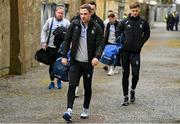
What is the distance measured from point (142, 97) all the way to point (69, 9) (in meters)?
10.2

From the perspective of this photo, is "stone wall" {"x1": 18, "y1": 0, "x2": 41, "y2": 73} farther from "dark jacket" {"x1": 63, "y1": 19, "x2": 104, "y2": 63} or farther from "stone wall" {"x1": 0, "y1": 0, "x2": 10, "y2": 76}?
"dark jacket" {"x1": 63, "y1": 19, "x2": 104, "y2": 63}

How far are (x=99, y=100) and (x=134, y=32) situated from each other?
62.2 inches

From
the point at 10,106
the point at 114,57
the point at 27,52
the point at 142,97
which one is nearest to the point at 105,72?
the point at 27,52

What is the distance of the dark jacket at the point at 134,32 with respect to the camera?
1052cm

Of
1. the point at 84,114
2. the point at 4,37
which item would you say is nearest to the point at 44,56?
the point at 4,37

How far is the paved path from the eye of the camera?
9484 millimetres

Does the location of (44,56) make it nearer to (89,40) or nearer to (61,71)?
(61,71)

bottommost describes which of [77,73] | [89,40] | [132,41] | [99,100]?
[99,100]

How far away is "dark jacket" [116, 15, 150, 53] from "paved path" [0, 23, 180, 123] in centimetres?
111

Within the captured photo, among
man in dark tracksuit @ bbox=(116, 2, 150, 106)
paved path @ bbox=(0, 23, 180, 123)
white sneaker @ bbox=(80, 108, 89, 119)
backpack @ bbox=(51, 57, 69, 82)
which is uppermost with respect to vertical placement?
man in dark tracksuit @ bbox=(116, 2, 150, 106)

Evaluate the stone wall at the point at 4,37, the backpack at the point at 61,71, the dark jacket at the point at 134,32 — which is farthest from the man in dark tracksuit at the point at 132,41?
the stone wall at the point at 4,37

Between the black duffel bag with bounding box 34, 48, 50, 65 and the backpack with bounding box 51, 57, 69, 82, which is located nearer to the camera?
the backpack with bounding box 51, 57, 69, 82

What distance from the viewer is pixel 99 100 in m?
11.2

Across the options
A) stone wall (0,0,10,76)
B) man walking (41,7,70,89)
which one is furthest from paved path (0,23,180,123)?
man walking (41,7,70,89)
